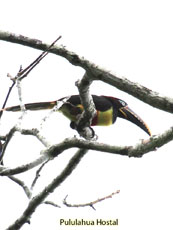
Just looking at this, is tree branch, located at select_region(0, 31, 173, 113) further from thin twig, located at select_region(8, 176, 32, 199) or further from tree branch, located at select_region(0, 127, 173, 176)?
thin twig, located at select_region(8, 176, 32, 199)

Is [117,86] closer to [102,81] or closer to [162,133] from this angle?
[102,81]

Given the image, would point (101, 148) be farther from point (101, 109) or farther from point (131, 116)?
point (131, 116)

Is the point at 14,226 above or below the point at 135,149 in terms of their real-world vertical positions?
below

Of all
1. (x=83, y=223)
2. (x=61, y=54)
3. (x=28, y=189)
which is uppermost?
(x=61, y=54)

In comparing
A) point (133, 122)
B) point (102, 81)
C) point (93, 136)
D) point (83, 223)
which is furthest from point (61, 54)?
point (133, 122)

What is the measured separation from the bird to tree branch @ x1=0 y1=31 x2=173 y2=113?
1.17 m

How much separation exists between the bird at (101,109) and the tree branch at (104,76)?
1171 millimetres

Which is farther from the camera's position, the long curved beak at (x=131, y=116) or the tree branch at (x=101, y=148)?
the long curved beak at (x=131, y=116)

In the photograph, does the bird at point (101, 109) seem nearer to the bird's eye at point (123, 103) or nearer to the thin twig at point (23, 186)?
the bird's eye at point (123, 103)

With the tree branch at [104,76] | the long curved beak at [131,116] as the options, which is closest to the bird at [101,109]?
the long curved beak at [131,116]

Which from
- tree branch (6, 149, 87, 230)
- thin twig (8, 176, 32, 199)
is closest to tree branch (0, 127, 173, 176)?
tree branch (6, 149, 87, 230)

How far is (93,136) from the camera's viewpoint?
168 inches

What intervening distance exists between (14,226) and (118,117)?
2.44 metres

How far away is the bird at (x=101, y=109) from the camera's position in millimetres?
4812
